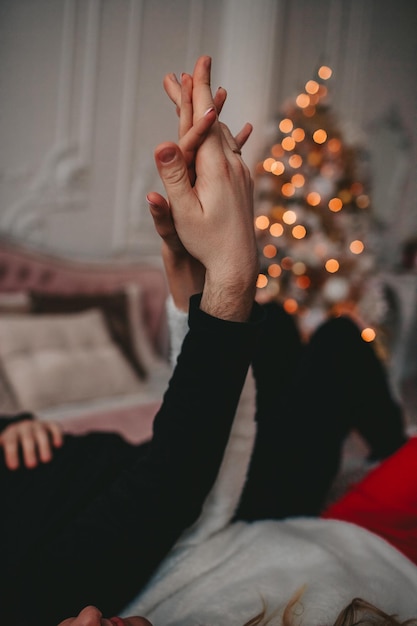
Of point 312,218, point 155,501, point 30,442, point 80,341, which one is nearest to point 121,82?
point 312,218

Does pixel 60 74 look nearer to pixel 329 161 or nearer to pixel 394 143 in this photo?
pixel 329 161

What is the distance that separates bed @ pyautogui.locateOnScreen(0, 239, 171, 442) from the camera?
173cm

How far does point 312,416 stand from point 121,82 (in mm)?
2302

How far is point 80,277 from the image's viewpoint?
2381mm

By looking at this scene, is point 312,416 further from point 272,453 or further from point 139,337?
point 139,337

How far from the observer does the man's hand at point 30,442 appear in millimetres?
970

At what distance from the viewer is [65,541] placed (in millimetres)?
758

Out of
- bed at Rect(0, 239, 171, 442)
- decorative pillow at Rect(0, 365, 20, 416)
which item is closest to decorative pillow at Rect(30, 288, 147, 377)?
bed at Rect(0, 239, 171, 442)

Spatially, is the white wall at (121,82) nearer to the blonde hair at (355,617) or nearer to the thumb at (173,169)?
the thumb at (173,169)

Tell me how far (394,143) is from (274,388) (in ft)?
11.5

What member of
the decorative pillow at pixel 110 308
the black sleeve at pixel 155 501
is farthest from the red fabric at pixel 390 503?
the decorative pillow at pixel 110 308

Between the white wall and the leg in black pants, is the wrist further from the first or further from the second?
the white wall

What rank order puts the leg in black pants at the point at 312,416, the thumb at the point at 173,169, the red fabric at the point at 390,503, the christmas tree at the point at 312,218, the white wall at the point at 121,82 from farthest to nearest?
1. the christmas tree at the point at 312,218
2. the white wall at the point at 121,82
3. the leg in black pants at the point at 312,416
4. the red fabric at the point at 390,503
5. the thumb at the point at 173,169

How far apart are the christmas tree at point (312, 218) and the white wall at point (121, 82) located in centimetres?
24
